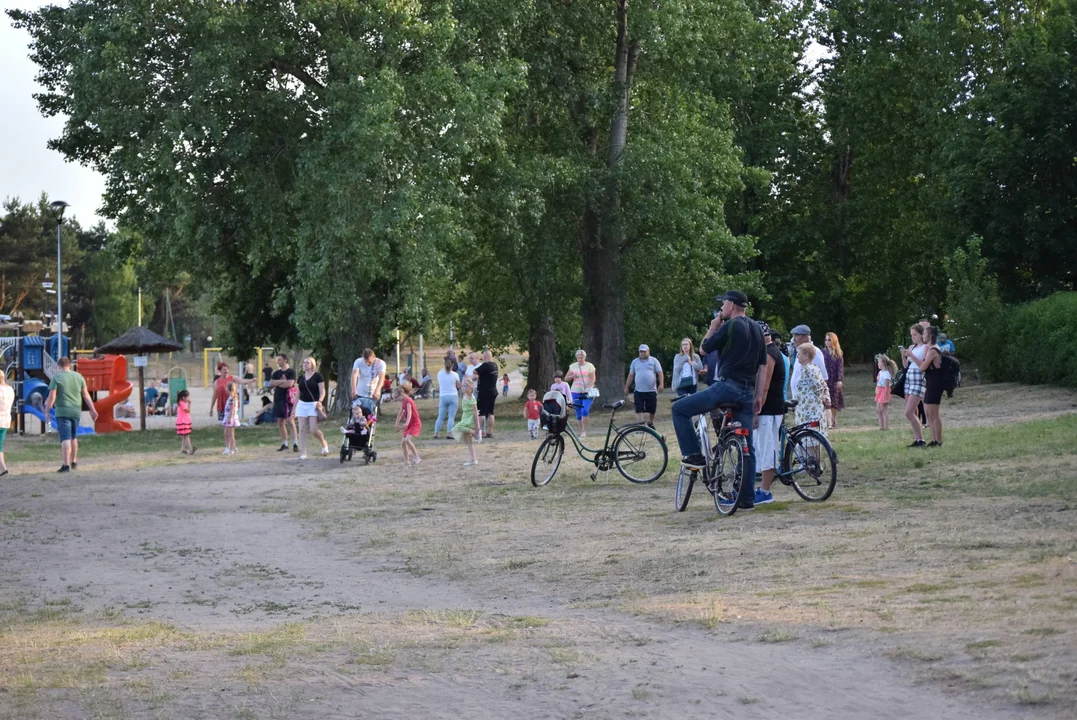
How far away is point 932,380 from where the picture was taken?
19.4 metres

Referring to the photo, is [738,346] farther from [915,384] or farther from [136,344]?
[136,344]

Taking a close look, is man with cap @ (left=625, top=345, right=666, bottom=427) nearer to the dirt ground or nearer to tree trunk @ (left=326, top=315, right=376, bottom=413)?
the dirt ground

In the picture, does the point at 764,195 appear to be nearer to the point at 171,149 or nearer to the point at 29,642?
the point at 171,149

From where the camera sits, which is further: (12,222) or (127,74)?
(12,222)

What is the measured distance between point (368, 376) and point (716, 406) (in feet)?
38.3

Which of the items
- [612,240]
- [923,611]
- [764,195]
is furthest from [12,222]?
[923,611]

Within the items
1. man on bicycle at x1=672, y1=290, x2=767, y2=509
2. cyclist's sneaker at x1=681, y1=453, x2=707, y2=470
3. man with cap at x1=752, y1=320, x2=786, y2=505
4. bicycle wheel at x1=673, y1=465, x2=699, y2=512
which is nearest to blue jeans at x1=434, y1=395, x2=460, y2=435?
bicycle wheel at x1=673, y1=465, x2=699, y2=512

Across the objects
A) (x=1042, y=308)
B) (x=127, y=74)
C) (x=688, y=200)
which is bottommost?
(x=1042, y=308)

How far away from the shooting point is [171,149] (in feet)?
102

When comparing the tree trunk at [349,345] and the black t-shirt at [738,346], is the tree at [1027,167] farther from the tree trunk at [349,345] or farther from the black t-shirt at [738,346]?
the black t-shirt at [738,346]

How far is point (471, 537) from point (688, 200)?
80.0 feet

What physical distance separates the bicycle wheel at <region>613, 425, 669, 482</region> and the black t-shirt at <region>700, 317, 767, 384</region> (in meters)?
4.63

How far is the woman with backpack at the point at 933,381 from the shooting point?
1931cm

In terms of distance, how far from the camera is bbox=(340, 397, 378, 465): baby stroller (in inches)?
892
